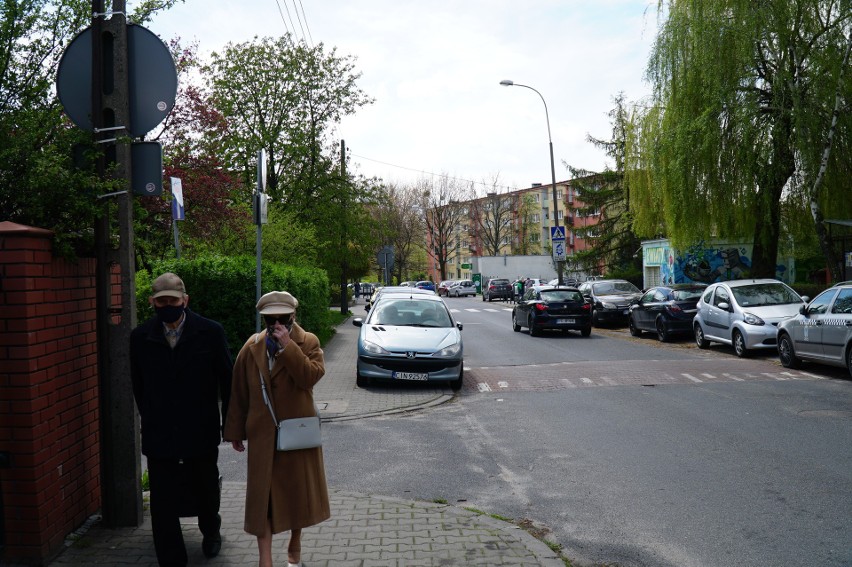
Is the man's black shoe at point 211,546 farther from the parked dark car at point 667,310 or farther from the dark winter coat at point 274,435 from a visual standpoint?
the parked dark car at point 667,310

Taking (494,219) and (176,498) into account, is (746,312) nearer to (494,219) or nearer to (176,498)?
(176,498)

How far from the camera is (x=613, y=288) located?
1091 inches

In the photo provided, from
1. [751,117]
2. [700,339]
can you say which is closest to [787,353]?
[700,339]

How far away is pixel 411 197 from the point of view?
3162 inches

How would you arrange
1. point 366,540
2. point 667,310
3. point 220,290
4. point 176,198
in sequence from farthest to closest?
point 667,310
point 220,290
point 176,198
point 366,540

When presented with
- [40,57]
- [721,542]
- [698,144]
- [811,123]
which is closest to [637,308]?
[698,144]

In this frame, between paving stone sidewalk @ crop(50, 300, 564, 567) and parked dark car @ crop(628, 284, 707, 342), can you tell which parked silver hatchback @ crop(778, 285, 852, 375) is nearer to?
parked dark car @ crop(628, 284, 707, 342)

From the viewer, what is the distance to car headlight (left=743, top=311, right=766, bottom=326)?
647 inches

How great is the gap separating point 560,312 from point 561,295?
26.3 inches

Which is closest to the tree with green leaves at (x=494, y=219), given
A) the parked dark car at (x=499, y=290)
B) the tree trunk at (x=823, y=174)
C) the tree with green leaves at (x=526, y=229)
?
the tree with green leaves at (x=526, y=229)

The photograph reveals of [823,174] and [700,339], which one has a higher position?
[823,174]

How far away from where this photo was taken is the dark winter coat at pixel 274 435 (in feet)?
14.1

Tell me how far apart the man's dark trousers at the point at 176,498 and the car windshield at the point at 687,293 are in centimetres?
1838

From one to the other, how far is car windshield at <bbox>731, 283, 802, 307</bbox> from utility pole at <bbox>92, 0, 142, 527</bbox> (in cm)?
1498
